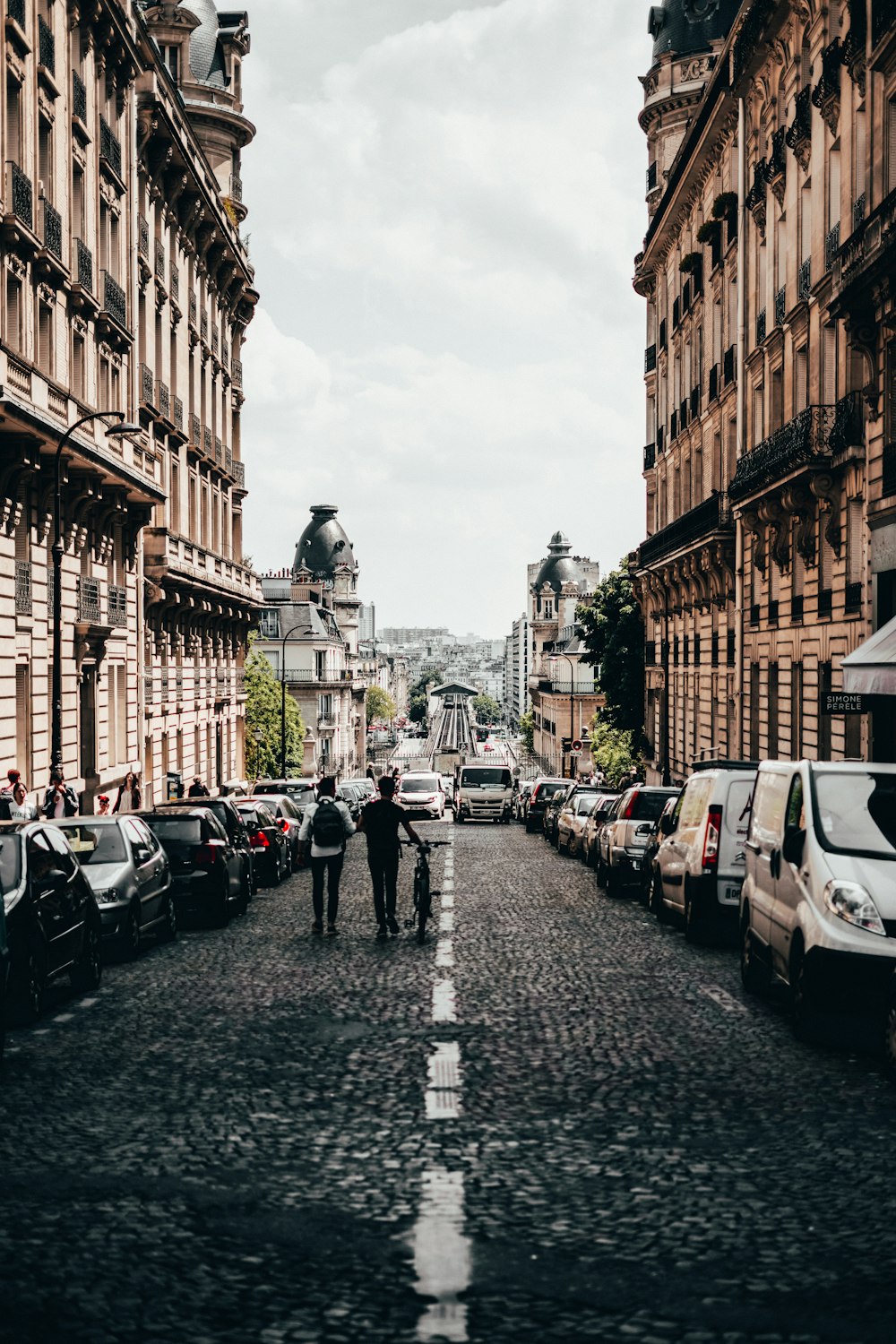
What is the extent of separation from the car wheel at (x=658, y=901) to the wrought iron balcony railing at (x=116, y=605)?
2088 cm

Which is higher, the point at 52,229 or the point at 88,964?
the point at 52,229

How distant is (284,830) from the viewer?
2753 cm

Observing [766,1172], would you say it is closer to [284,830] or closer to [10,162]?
[284,830]

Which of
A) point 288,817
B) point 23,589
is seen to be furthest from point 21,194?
point 288,817

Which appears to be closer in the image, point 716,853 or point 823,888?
point 823,888

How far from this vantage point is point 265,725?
93.1 m

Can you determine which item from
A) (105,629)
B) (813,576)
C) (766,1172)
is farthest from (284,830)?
(766,1172)

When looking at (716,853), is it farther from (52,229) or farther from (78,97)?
(78,97)

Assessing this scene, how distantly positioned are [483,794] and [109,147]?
23827 millimetres

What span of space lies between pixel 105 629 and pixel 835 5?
19500 millimetres

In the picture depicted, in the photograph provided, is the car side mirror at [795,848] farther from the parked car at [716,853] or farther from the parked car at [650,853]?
the parked car at [650,853]

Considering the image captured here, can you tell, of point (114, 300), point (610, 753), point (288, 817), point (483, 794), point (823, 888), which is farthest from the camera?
point (610, 753)

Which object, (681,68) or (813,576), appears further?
(681,68)

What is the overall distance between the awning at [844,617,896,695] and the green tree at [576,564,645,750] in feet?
127
